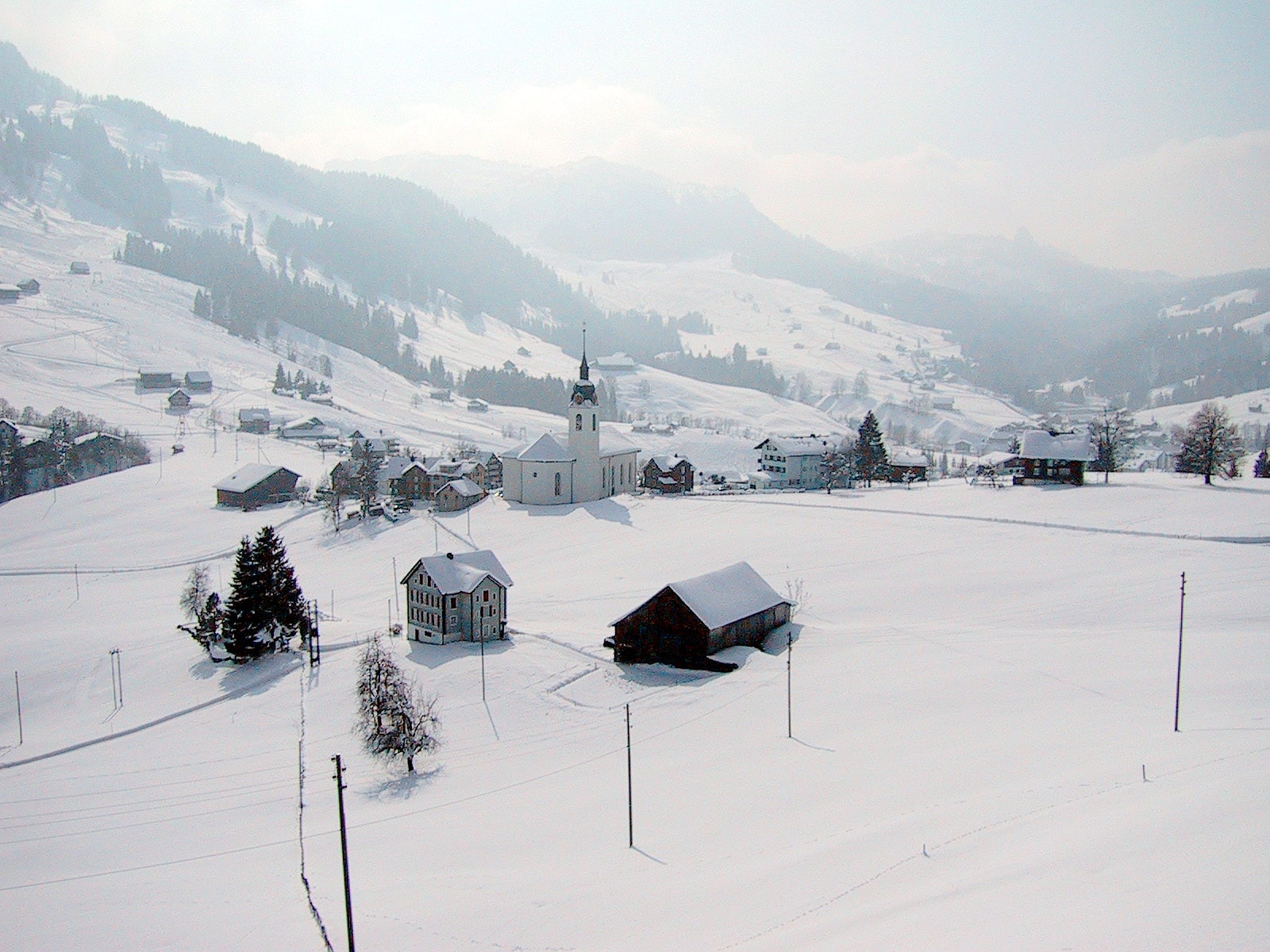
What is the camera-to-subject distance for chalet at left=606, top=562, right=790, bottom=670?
38.1 m

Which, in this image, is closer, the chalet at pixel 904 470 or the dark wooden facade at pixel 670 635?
the dark wooden facade at pixel 670 635

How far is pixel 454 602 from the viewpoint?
42.3m

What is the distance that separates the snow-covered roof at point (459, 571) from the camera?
41.9 m

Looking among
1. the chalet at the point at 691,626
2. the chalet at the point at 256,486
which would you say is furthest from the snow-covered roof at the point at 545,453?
the chalet at the point at 691,626

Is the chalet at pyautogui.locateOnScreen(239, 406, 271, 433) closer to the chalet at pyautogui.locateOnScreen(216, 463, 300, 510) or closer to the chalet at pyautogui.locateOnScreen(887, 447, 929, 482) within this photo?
the chalet at pyautogui.locateOnScreen(216, 463, 300, 510)

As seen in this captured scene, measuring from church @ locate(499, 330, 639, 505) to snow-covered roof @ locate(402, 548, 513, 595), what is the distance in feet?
106

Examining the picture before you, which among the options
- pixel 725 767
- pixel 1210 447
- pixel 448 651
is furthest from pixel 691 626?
pixel 1210 447

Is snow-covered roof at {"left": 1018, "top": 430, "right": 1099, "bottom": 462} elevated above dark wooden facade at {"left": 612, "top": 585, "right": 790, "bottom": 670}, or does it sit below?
above

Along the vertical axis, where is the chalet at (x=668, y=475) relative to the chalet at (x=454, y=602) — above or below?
above

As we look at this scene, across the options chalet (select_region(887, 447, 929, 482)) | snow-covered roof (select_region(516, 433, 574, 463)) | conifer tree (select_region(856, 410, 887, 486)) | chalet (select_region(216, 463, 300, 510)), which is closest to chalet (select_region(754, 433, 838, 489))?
conifer tree (select_region(856, 410, 887, 486))

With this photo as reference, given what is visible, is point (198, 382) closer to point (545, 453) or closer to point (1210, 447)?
point (545, 453)

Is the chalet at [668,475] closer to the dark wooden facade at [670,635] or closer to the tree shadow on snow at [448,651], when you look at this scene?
the tree shadow on snow at [448,651]

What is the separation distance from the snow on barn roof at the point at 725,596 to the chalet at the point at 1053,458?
41.9 metres

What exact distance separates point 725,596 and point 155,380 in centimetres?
11456
